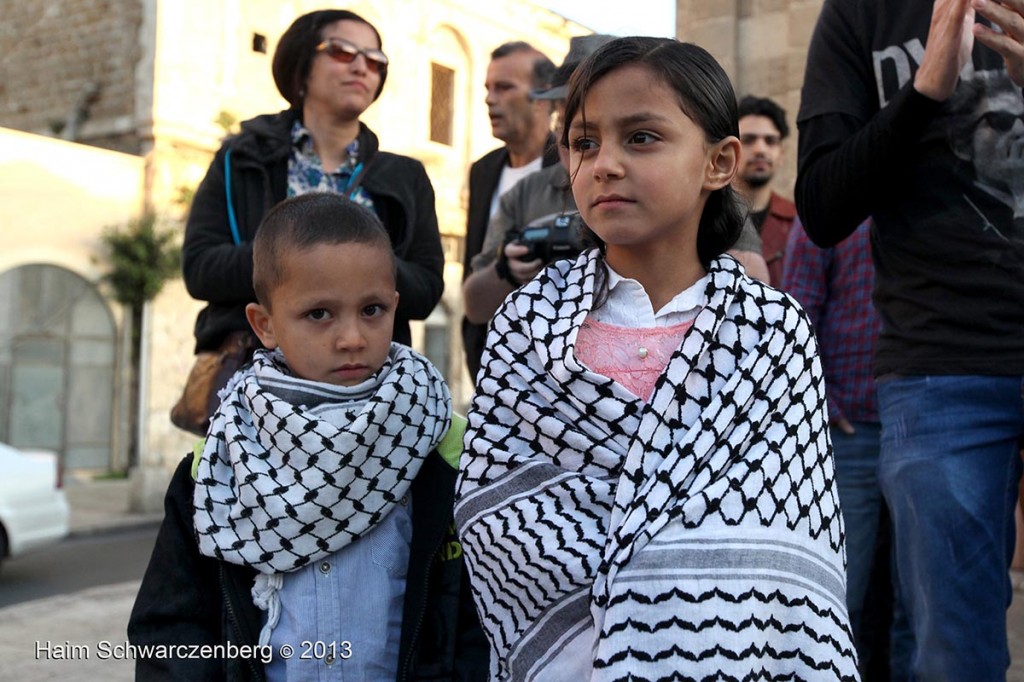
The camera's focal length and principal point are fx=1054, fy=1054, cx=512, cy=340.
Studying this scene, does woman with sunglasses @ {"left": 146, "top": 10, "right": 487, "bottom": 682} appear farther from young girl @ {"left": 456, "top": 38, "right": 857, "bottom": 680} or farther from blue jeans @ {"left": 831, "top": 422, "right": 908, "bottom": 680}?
blue jeans @ {"left": 831, "top": 422, "right": 908, "bottom": 680}

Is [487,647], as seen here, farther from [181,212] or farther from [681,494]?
[181,212]

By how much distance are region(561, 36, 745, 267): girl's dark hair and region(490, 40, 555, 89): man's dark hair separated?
1.84 meters

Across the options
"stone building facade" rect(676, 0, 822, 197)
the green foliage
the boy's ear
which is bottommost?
the green foliage

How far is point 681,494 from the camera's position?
1.59m

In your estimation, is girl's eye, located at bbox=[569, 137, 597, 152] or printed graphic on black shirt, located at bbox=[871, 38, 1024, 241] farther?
printed graphic on black shirt, located at bbox=[871, 38, 1024, 241]

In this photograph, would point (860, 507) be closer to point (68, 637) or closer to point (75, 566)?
point (68, 637)

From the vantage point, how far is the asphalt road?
728 cm

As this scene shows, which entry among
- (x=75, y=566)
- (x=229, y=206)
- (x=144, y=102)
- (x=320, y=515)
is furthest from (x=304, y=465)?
(x=144, y=102)

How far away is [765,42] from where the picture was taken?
5.84m

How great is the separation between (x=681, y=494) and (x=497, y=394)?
36 cm

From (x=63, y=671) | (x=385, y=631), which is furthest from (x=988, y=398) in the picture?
(x=63, y=671)

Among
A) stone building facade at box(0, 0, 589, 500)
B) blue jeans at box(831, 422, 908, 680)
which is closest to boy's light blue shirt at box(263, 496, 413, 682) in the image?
blue jeans at box(831, 422, 908, 680)

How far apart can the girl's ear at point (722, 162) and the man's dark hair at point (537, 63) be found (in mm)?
1872

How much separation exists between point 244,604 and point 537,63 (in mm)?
2456
